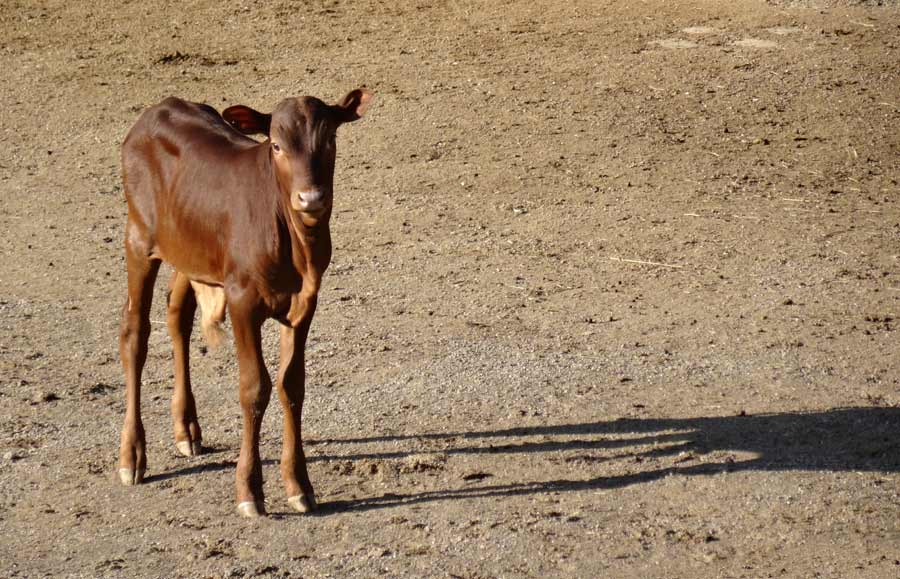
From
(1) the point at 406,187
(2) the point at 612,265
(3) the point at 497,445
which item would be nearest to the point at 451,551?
(3) the point at 497,445

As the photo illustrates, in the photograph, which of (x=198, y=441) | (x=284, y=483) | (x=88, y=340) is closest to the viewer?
(x=284, y=483)

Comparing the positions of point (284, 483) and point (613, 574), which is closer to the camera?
point (613, 574)

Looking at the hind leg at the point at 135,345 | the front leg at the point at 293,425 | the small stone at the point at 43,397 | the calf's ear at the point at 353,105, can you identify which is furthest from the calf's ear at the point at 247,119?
the small stone at the point at 43,397

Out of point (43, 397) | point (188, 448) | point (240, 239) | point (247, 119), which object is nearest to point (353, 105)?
point (247, 119)

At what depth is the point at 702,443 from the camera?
283 inches

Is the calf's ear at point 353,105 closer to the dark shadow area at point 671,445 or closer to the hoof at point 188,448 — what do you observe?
the dark shadow area at point 671,445

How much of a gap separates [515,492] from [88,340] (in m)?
3.45

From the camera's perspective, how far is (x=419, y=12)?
15.9 meters

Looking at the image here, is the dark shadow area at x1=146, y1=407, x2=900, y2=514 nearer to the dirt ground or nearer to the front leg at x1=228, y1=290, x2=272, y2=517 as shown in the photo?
the dirt ground

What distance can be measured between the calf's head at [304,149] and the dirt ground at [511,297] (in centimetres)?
152

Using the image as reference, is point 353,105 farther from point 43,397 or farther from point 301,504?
point 43,397

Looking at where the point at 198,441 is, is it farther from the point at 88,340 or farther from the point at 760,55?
the point at 760,55

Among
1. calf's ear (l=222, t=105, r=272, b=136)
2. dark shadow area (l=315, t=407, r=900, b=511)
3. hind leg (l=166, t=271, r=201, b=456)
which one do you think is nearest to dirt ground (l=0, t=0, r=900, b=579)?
dark shadow area (l=315, t=407, r=900, b=511)

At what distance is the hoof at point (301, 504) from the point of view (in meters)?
6.38
